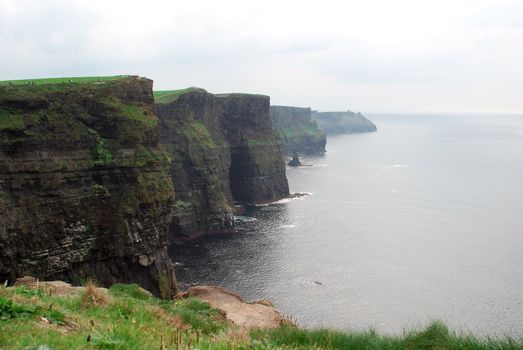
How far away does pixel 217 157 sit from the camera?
100 metres

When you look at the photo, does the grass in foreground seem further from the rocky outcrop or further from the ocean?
the ocean

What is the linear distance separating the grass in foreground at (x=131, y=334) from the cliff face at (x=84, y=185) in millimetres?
32475

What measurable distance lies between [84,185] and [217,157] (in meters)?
51.4

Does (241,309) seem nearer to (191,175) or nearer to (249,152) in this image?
(191,175)

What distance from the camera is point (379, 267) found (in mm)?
73188

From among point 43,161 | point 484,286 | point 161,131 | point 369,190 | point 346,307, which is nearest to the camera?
point 43,161

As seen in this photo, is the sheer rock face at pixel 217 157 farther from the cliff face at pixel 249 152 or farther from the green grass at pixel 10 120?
the green grass at pixel 10 120

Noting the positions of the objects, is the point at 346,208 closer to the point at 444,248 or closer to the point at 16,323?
the point at 444,248

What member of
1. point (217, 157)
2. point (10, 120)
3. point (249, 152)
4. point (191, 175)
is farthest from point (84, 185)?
point (249, 152)

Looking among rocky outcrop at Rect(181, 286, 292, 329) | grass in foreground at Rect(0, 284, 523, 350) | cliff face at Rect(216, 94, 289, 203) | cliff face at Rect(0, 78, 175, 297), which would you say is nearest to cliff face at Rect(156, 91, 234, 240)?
cliff face at Rect(216, 94, 289, 203)

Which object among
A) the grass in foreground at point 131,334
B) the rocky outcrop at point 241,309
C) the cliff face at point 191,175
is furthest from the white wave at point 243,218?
the grass in foreground at point 131,334

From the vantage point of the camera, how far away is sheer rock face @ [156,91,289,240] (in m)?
90.3

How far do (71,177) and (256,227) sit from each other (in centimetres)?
5082

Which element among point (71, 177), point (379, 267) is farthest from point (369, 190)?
point (71, 177)
